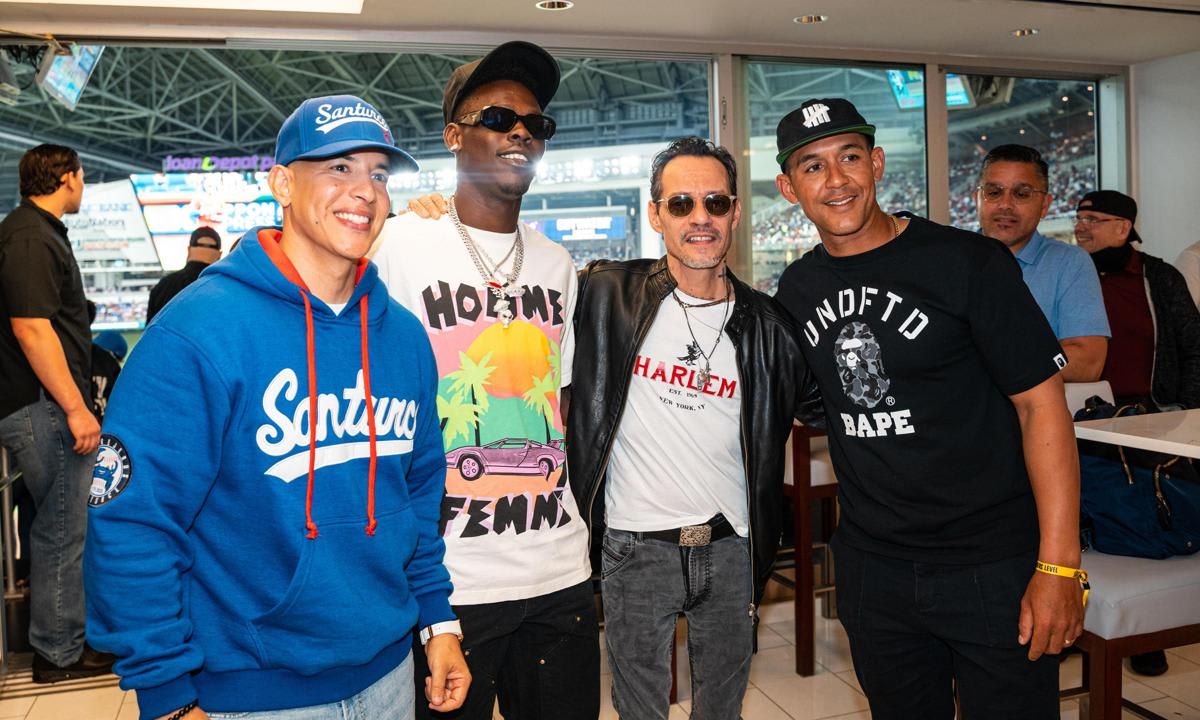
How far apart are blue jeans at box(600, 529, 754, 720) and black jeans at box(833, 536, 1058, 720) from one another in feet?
0.89

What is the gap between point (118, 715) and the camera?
3.36 metres

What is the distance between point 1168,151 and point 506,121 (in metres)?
6.07

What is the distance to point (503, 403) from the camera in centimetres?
180

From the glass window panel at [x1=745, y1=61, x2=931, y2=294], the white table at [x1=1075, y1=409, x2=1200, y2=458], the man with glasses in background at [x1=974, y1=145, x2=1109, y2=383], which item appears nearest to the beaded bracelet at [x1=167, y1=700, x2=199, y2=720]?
the white table at [x1=1075, y1=409, x2=1200, y2=458]

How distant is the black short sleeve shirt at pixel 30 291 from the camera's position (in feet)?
10.9

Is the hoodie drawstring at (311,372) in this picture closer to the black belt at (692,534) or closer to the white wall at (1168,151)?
the black belt at (692,534)

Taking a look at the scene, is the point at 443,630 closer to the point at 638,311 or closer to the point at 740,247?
the point at 638,311

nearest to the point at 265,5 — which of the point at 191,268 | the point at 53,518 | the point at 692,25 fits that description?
the point at 191,268

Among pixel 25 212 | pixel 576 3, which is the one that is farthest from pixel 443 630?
pixel 576 3

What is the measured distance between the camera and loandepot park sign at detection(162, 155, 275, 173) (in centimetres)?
673

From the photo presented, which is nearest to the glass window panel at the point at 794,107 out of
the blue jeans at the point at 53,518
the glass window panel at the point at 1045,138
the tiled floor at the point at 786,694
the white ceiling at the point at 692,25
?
the white ceiling at the point at 692,25

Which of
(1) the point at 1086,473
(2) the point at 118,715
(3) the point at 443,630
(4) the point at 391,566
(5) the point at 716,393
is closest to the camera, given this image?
(4) the point at 391,566

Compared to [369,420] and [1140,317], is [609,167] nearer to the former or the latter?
[1140,317]

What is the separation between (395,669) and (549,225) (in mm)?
4964
